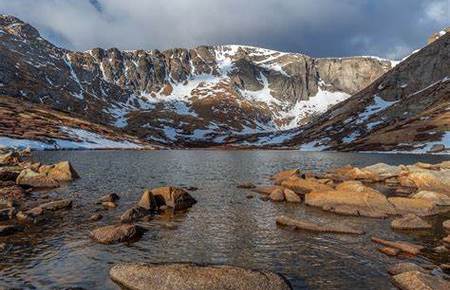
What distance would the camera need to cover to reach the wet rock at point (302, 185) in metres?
57.5

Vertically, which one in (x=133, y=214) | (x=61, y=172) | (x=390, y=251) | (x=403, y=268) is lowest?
(x=403, y=268)

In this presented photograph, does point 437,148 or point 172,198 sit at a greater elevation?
point 437,148

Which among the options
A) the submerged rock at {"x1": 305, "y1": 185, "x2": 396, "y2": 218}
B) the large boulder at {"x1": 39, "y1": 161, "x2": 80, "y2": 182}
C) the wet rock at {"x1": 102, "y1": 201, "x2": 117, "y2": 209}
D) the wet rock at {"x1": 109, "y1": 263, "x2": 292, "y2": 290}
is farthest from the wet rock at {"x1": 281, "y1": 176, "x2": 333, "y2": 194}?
the wet rock at {"x1": 109, "y1": 263, "x2": 292, "y2": 290}

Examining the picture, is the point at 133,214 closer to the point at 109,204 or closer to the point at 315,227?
the point at 109,204

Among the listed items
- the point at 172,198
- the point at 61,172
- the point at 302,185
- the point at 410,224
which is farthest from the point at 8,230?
the point at 302,185

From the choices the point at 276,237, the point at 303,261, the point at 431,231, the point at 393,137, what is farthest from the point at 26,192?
the point at 393,137

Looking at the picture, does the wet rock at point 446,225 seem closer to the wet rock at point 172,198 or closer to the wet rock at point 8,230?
the wet rock at point 172,198

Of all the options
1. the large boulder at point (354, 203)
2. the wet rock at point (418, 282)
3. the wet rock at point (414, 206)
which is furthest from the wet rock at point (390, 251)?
the wet rock at point (414, 206)

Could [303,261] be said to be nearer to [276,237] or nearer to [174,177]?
[276,237]

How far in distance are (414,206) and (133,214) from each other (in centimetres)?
2908

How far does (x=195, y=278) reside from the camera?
880 inches

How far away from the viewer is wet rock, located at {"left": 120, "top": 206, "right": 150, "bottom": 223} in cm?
3948

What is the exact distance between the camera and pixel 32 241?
31.9 m

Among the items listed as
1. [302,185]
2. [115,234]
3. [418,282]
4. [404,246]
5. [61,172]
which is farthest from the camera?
[61,172]
